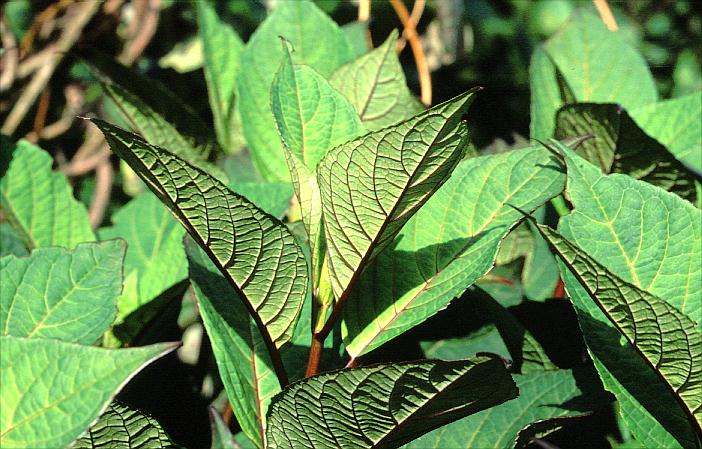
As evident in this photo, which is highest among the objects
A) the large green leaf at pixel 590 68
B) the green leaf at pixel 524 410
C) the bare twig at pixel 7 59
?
the bare twig at pixel 7 59

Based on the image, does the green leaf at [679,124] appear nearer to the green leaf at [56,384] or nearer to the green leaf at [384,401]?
the green leaf at [384,401]

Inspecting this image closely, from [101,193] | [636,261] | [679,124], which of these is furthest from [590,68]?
[101,193]

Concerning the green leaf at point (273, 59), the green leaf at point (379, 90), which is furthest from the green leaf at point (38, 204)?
the green leaf at point (379, 90)

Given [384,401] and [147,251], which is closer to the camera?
[384,401]

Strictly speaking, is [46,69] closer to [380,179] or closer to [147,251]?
[147,251]

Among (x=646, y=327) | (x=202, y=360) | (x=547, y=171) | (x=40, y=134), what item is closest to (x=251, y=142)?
(x=202, y=360)

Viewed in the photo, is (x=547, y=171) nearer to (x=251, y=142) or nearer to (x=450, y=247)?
(x=450, y=247)

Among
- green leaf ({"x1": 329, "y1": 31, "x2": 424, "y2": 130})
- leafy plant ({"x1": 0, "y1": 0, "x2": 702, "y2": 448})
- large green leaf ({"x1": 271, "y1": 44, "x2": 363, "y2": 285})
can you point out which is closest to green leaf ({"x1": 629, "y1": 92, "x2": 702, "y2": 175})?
leafy plant ({"x1": 0, "y1": 0, "x2": 702, "y2": 448})
